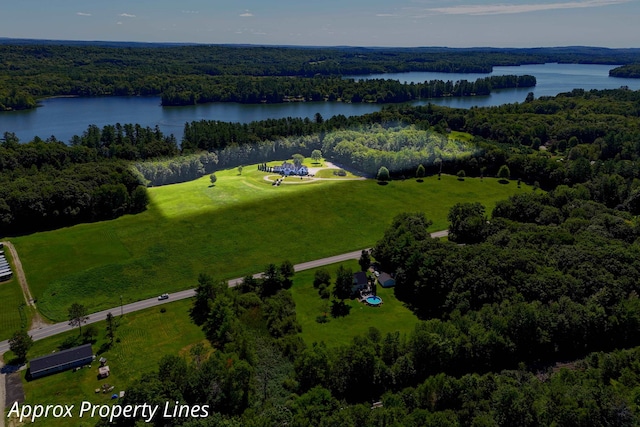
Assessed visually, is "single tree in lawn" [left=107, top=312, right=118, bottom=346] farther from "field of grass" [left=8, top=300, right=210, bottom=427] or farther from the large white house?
the large white house

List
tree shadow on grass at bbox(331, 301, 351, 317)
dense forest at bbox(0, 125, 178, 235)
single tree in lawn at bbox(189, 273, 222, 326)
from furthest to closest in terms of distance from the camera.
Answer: dense forest at bbox(0, 125, 178, 235) < tree shadow on grass at bbox(331, 301, 351, 317) < single tree in lawn at bbox(189, 273, 222, 326)

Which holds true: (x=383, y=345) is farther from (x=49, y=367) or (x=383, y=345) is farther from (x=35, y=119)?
(x=35, y=119)

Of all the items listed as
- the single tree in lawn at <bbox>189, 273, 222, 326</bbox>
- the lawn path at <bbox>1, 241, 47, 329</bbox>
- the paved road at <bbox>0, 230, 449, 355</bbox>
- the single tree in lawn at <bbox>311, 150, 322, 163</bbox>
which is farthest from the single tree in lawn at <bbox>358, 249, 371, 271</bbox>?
the single tree in lawn at <bbox>311, 150, 322, 163</bbox>

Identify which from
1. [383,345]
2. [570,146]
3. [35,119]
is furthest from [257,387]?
[35,119]

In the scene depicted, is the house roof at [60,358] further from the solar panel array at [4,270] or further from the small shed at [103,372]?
the solar panel array at [4,270]

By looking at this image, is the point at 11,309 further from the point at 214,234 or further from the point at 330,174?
the point at 330,174
